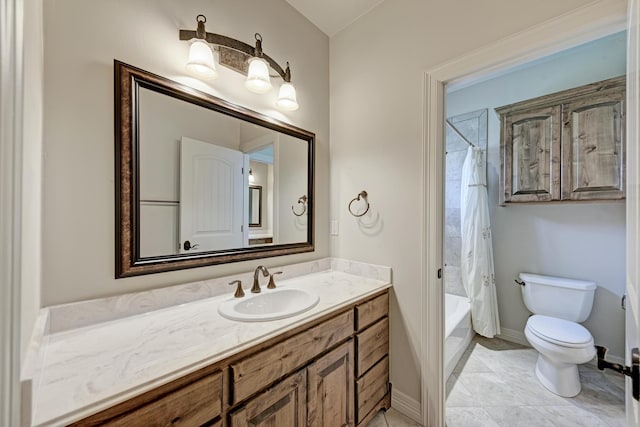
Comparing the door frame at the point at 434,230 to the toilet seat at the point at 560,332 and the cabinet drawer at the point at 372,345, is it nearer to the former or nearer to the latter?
the cabinet drawer at the point at 372,345

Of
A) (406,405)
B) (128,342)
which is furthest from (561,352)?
(128,342)

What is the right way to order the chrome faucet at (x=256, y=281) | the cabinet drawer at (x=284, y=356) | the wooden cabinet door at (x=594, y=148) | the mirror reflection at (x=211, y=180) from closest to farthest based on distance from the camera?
the cabinet drawer at (x=284, y=356) → the mirror reflection at (x=211, y=180) → the chrome faucet at (x=256, y=281) → the wooden cabinet door at (x=594, y=148)

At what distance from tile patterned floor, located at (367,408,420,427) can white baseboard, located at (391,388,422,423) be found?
2 centimetres

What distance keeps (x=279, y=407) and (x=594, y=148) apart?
2691 millimetres

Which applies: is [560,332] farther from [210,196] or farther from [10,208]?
[10,208]

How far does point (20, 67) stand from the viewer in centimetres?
43

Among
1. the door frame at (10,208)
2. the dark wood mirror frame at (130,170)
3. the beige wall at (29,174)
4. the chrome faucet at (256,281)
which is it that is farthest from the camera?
the chrome faucet at (256,281)

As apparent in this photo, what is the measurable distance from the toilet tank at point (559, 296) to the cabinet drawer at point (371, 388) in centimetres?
154

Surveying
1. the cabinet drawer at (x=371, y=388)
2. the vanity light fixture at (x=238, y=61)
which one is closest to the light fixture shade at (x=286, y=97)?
the vanity light fixture at (x=238, y=61)

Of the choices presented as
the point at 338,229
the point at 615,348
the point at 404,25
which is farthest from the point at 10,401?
the point at 615,348

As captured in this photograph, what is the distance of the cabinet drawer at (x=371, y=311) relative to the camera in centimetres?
134

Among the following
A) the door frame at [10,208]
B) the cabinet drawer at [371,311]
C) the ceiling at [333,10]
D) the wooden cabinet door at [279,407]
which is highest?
the ceiling at [333,10]

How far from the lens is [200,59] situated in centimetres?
117

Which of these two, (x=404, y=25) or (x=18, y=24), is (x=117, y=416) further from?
(x=404, y=25)
